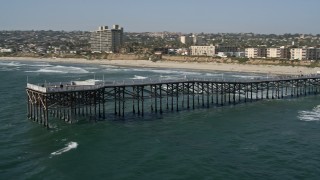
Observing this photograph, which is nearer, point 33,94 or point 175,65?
point 33,94

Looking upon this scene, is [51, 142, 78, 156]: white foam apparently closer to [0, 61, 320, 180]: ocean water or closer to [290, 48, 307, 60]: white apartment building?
[0, 61, 320, 180]: ocean water

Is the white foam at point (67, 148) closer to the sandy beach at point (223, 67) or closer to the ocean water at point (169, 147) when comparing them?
the ocean water at point (169, 147)

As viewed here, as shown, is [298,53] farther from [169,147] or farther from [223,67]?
[169,147]

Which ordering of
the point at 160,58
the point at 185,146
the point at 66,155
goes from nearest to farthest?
the point at 66,155, the point at 185,146, the point at 160,58

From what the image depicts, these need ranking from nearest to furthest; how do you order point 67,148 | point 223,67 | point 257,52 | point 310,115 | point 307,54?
point 67,148 → point 310,115 → point 223,67 → point 307,54 → point 257,52

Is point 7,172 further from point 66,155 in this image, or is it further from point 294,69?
point 294,69

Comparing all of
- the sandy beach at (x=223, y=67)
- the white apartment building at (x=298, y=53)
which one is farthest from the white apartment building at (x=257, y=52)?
the sandy beach at (x=223, y=67)

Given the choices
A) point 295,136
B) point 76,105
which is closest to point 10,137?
point 76,105

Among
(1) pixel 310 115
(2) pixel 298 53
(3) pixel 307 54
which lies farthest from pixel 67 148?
(2) pixel 298 53

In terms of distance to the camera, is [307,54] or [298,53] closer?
[307,54]
